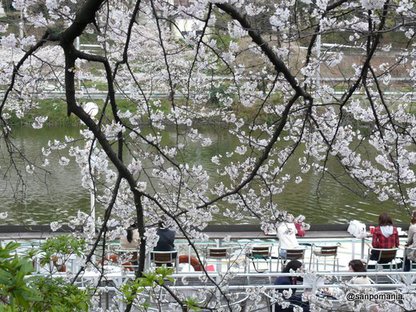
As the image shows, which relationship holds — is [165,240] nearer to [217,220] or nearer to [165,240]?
[165,240]

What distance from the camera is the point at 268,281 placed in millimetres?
6395

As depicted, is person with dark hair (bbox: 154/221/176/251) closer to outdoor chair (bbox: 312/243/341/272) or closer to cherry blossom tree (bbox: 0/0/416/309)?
cherry blossom tree (bbox: 0/0/416/309)

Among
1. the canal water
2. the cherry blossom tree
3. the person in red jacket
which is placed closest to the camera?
the cherry blossom tree

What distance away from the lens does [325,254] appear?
670 cm

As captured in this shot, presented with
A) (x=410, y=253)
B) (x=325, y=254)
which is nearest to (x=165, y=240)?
(x=325, y=254)

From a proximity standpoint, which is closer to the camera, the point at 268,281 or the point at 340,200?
the point at 268,281

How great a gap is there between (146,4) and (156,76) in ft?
4.20

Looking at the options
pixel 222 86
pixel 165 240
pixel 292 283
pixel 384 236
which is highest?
pixel 222 86

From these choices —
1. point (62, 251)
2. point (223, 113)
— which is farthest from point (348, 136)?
point (62, 251)

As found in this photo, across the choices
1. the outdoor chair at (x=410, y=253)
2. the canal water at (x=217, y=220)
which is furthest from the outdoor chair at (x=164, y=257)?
the canal water at (x=217, y=220)

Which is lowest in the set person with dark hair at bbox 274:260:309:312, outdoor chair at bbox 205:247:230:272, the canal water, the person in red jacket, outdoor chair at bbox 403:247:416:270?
person with dark hair at bbox 274:260:309:312

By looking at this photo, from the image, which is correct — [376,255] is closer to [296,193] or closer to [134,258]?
[134,258]

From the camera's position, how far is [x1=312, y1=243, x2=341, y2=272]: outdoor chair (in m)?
6.68

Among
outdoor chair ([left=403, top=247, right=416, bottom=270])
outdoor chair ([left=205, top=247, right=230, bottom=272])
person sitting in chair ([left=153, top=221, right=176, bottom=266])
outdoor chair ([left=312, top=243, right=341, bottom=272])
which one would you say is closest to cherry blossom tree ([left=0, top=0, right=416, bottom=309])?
person sitting in chair ([left=153, top=221, right=176, bottom=266])
